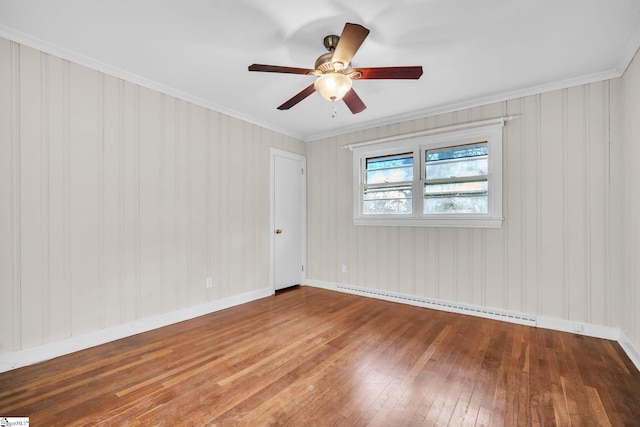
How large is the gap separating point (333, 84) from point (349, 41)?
1.15ft

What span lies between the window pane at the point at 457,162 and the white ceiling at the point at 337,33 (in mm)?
637

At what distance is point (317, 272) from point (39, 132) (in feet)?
12.3

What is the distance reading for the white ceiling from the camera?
75.3 inches

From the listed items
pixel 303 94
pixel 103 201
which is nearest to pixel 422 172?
pixel 303 94

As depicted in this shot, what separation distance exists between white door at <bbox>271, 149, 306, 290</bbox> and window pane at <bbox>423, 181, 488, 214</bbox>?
207 cm

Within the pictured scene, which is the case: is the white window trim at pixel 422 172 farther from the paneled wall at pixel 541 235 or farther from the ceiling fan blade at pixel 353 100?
the ceiling fan blade at pixel 353 100

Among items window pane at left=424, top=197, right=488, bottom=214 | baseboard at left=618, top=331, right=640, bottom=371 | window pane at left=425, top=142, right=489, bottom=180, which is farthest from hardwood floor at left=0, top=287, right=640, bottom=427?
window pane at left=425, top=142, right=489, bottom=180

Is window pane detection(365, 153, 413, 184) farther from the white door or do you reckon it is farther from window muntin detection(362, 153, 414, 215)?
the white door

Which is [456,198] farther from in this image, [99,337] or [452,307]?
[99,337]

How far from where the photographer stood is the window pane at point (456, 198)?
3.40 meters

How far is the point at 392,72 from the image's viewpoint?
2.05m

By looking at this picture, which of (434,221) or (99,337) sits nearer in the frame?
(99,337)

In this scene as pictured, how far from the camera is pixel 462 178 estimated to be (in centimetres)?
350

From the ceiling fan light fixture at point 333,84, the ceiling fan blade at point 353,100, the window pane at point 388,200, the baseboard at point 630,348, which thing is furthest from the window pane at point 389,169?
the baseboard at point 630,348
